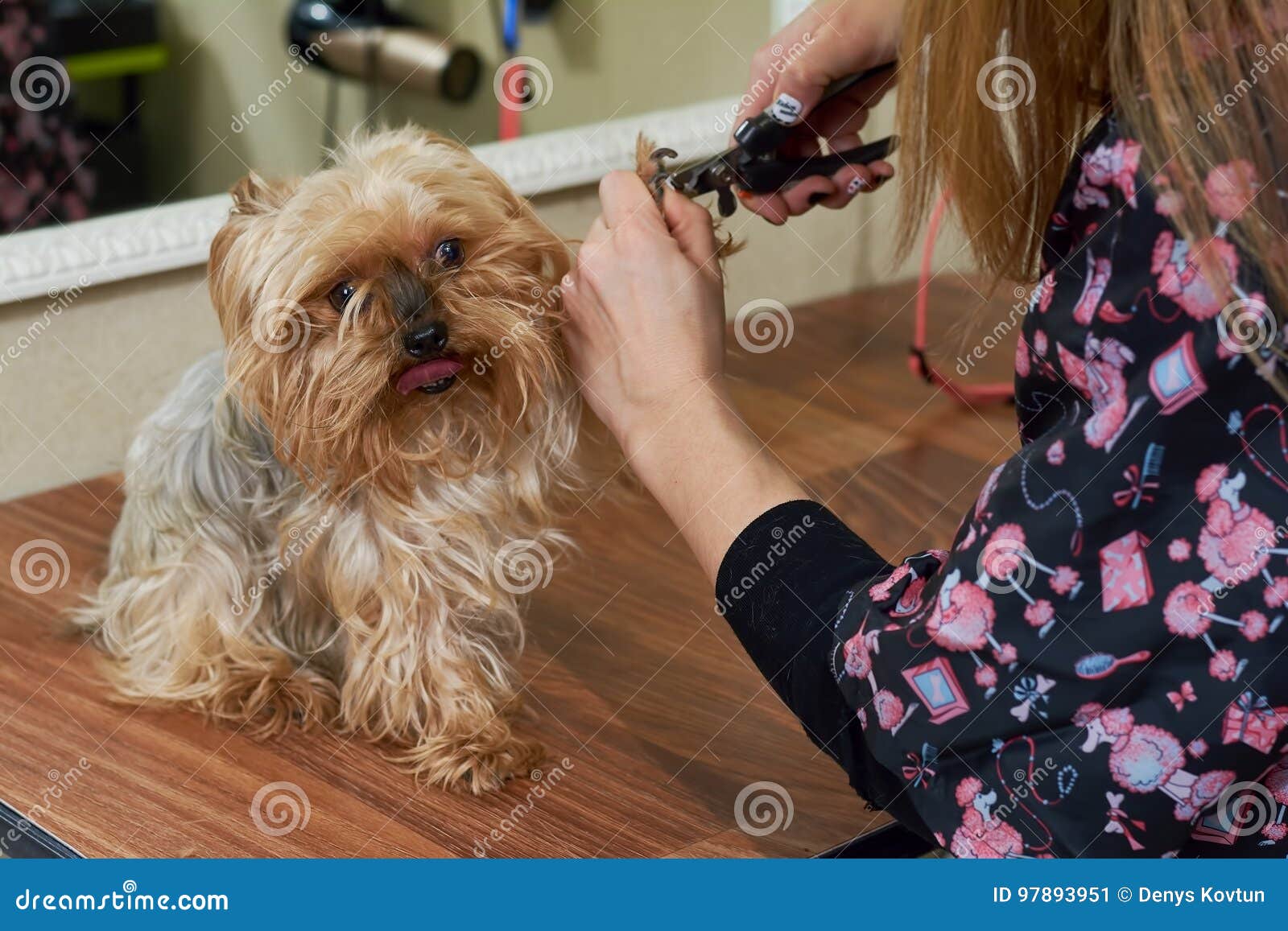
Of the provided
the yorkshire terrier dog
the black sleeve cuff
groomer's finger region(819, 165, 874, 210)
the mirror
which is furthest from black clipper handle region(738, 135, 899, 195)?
the mirror

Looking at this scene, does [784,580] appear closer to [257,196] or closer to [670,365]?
[670,365]

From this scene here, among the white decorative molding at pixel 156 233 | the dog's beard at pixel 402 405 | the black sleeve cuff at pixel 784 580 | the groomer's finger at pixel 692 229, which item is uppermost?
the white decorative molding at pixel 156 233

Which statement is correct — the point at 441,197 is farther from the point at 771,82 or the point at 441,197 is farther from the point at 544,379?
the point at 771,82

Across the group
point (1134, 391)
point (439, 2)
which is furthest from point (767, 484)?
point (439, 2)

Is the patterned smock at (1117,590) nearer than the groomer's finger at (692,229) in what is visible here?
Yes

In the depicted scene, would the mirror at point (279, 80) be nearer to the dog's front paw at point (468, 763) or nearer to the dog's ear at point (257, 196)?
the dog's ear at point (257, 196)

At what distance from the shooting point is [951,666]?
2.39 feet

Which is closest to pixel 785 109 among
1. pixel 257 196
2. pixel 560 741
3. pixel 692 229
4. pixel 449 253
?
pixel 692 229

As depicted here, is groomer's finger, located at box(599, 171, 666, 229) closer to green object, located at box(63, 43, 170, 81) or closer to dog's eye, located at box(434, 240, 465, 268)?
dog's eye, located at box(434, 240, 465, 268)

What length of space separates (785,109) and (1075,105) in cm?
29

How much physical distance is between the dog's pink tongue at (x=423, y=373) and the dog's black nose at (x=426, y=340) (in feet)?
0.04

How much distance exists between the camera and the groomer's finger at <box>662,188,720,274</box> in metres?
0.93

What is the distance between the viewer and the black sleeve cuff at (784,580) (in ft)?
2.74

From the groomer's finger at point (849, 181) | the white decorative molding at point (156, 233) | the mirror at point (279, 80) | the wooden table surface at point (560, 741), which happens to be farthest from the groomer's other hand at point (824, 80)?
the mirror at point (279, 80)
